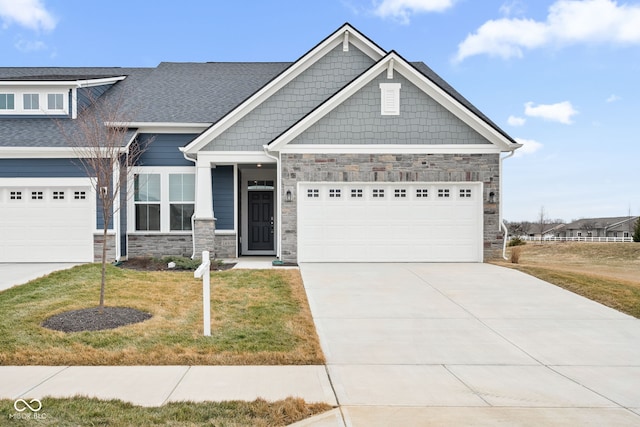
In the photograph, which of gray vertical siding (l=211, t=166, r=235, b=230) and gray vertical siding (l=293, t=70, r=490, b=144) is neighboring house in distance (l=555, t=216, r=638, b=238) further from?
gray vertical siding (l=211, t=166, r=235, b=230)

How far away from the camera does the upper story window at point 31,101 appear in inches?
627

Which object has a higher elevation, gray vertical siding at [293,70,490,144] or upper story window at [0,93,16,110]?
upper story window at [0,93,16,110]

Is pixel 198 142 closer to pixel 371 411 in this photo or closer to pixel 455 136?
pixel 455 136

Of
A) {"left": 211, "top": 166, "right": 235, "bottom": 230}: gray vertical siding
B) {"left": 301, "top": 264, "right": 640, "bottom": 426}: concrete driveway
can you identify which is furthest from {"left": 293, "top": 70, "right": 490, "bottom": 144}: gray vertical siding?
{"left": 301, "top": 264, "right": 640, "bottom": 426}: concrete driveway

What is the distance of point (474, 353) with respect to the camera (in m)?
6.02

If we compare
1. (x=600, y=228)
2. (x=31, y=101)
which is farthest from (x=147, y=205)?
(x=600, y=228)

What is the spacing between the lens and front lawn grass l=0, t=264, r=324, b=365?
18.2 feet

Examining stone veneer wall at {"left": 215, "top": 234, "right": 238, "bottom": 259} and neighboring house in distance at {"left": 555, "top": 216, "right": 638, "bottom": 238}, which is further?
neighboring house in distance at {"left": 555, "top": 216, "right": 638, "bottom": 238}

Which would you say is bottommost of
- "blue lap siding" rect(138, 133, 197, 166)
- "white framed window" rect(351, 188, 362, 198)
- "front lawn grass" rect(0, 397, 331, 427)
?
"front lawn grass" rect(0, 397, 331, 427)

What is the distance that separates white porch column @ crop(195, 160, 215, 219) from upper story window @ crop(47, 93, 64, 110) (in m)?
5.83

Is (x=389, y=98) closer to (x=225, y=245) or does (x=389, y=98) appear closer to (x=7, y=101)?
(x=225, y=245)

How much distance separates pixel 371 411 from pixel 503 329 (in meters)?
3.85

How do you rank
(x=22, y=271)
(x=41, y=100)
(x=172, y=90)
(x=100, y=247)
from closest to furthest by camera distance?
(x=22, y=271)
(x=100, y=247)
(x=41, y=100)
(x=172, y=90)

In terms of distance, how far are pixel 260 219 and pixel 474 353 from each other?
1141cm
